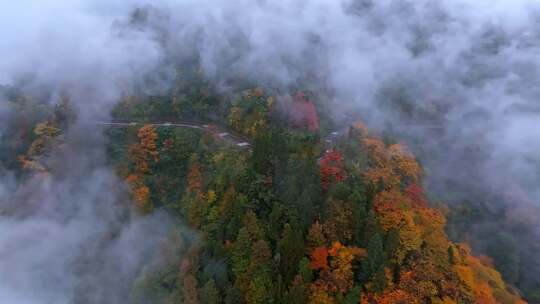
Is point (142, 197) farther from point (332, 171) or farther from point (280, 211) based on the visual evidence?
point (332, 171)

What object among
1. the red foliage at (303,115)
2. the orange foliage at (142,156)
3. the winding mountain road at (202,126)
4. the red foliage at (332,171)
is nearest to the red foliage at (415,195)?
the red foliage at (332,171)

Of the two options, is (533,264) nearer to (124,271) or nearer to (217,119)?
(217,119)

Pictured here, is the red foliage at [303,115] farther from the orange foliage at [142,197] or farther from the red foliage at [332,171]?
the orange foliage at [142,197]

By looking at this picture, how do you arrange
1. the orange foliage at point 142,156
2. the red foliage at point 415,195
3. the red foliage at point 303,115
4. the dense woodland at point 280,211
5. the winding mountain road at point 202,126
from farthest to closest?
the red foliage at point 303,115
the winding mountain road at point 202,126
the orange foliage at point 142,156
the red foliage at point 415,195
the dense woodland at point 280,211

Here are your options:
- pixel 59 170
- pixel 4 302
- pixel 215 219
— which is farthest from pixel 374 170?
pixel 4 302

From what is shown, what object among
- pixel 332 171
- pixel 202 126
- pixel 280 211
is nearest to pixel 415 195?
pixel 332 171

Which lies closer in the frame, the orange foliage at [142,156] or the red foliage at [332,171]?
the red foliage at [332,171]
